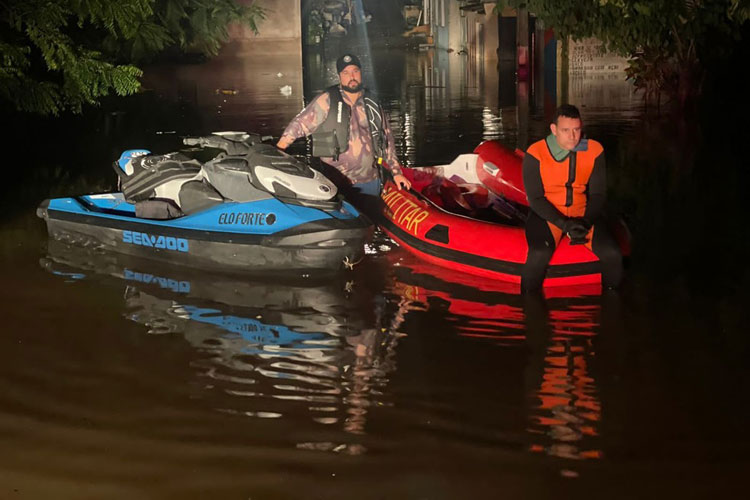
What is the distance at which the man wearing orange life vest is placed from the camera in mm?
7531

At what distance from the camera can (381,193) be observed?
9805 millimetres

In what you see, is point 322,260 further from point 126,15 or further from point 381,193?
point 126,15

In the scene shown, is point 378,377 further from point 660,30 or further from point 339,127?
point 660,30

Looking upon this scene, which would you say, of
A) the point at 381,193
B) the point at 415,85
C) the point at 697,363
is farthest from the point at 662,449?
the point at 415,85

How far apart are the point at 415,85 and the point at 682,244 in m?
21.5

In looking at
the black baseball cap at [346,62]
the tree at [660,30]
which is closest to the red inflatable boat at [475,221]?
the black baseball cap at [346,62]

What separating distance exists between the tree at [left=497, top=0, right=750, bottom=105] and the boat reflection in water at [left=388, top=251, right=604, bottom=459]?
876cm

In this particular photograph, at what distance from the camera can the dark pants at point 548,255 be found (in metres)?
7.65

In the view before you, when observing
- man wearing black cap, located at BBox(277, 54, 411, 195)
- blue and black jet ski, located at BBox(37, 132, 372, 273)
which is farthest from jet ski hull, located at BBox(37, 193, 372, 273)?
man wearing black cap, located at BBox(277, 54, 411, 195)

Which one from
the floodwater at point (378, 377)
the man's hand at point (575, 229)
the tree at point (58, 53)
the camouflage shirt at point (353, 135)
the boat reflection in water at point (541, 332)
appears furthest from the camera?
the tree at point (58, 53)

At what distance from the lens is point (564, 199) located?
25.2 feet

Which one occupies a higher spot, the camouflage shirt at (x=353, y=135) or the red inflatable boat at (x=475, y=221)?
the camouflage shirt at (x=353, y=135)

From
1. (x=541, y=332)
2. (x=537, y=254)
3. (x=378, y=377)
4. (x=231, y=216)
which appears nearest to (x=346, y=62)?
(x=231, y=216)

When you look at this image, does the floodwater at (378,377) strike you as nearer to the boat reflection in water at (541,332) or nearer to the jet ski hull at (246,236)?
the boat reflection in water at (541,332)
